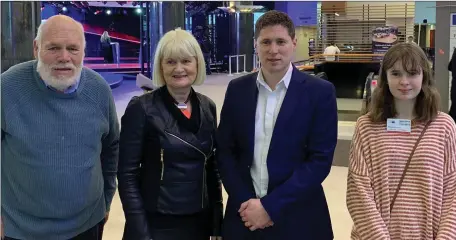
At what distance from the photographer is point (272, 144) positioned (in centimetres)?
215

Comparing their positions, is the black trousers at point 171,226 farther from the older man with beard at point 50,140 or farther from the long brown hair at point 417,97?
the long brown hair at point 417,97

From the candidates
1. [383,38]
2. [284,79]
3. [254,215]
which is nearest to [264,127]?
[284,79]

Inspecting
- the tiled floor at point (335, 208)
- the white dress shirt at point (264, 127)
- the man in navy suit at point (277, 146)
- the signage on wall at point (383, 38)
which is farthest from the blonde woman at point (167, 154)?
the signage on wall at point (383, 38)

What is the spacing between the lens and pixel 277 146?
2.14m

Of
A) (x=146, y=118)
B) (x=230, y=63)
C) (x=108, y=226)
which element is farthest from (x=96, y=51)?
(x=146, y=118)

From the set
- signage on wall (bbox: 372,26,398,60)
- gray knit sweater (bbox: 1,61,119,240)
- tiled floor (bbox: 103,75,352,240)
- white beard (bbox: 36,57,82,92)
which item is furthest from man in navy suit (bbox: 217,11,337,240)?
signage on wall (bbox: 372,26,398,60)

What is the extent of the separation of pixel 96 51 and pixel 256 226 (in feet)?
62.1

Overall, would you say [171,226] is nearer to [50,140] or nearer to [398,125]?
[50,140]

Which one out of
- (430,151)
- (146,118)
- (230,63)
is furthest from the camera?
(230,63)

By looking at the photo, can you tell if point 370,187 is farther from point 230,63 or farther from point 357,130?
point 230,63

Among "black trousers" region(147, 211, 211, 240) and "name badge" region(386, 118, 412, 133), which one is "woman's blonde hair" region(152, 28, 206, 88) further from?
"name badge" region(386, 118, 412, 133)

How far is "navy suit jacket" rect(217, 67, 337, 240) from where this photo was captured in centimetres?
214

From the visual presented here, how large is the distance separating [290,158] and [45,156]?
1046 millimetres

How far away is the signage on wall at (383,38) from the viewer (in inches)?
470
